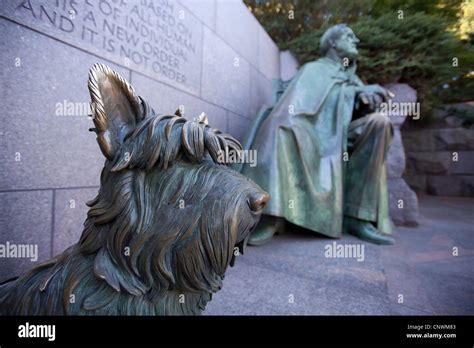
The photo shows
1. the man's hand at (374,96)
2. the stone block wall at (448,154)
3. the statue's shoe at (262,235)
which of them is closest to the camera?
the stone block wall at (448,154)

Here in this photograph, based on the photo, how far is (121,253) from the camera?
0.77 metres

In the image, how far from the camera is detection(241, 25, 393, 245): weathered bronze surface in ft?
9.05

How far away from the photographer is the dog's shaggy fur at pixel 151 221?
75 centimetres

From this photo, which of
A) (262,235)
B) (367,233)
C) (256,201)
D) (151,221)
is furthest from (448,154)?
(151,221)

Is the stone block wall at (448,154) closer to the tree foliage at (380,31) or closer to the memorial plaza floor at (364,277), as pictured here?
the memorial plaza floor at (364,277)

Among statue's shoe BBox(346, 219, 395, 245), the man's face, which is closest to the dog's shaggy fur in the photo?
statue's shoe BBox(346, 219, 395, 245)

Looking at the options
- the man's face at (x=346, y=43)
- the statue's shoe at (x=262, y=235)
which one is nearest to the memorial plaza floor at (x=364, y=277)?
the statue's shoe at (x=262, y=235)

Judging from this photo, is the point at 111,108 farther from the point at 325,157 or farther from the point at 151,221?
the point at 325,157

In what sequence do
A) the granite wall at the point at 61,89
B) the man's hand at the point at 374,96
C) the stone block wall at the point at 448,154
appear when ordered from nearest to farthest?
the granite wall at the point at 61,89 < the stone block wall at the point at 448,154 < the man's hand at the point at 374,96

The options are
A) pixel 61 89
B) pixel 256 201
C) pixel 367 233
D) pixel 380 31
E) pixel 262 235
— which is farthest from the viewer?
pixel 380 31

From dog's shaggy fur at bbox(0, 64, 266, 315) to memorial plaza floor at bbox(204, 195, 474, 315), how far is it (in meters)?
0.88

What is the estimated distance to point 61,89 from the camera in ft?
5.61

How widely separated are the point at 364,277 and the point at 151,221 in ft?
6.00
